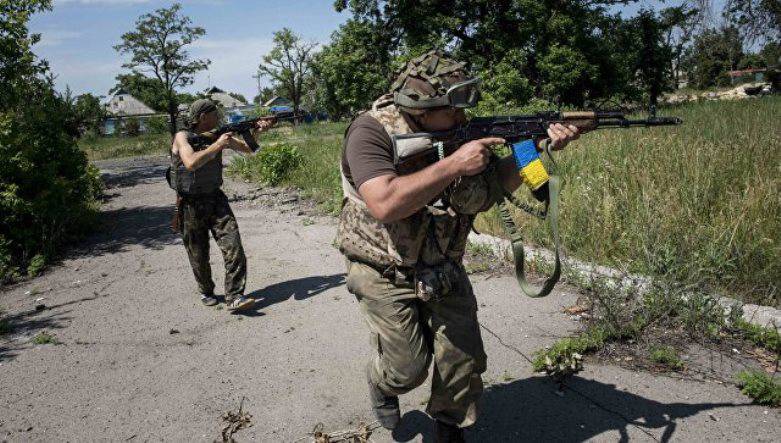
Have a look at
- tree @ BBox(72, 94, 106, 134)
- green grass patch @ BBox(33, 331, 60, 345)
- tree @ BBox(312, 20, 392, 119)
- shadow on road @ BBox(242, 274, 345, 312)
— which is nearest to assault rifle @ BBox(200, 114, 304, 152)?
shadow on road @ BBox(242, 274, 345, 312)

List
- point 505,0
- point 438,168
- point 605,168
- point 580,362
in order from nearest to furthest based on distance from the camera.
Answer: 1. point 438,168
2. point 580,362
3. point 605,168
4. point 505,0

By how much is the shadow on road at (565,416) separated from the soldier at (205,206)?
2.57 m

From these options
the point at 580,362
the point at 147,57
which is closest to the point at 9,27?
the point at 580,362

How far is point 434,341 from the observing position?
259cm

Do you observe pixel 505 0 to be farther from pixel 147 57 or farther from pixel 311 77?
pixel 311 77

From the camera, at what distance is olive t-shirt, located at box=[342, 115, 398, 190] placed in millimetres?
2262

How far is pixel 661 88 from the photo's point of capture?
31.9m

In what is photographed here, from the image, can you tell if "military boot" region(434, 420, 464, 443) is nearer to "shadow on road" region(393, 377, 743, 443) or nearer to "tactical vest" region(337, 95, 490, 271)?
"shadow on road" region(393, 377, 743, 443)

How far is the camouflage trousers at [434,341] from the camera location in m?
2.51

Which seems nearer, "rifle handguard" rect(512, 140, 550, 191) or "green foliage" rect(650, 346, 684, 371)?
"rifle handguard" rect(512, 140, 550, 191)

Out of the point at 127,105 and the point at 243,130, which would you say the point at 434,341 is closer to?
the point at 243,130

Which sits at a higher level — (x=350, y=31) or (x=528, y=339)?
(x=350, y=31)

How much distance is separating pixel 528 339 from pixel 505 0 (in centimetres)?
2478

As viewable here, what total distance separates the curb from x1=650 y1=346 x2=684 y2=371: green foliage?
1.91 feet
